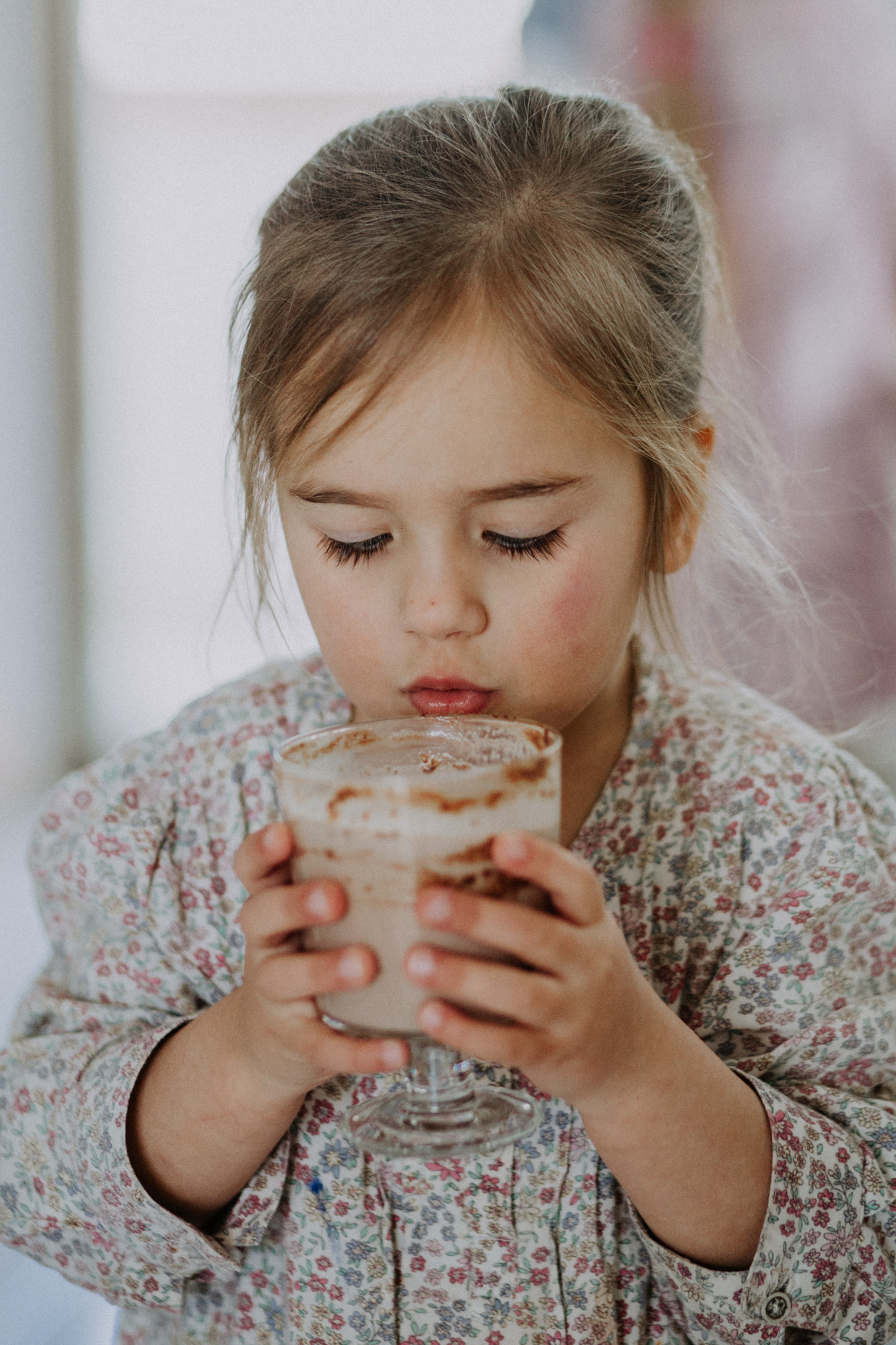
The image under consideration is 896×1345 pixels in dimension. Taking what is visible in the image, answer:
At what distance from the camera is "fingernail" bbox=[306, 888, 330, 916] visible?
0.74 metres

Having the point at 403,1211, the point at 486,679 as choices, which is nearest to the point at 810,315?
the point at 486,679

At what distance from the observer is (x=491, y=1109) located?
0.83 meters

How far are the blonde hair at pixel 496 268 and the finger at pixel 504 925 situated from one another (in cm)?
43

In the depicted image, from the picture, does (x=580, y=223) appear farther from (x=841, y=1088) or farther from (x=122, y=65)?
(x=122, y=65)

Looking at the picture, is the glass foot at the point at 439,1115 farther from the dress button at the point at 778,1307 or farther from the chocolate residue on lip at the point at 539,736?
the dress button at the point at 778,1307

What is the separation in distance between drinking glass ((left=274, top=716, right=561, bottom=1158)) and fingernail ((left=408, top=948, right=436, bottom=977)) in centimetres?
1

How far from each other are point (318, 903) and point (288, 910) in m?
0.03

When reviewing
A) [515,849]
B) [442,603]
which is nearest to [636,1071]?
[515,849]

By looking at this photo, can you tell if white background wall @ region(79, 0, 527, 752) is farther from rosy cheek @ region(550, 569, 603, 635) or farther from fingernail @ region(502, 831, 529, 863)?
fingernail @ region(502, 831, 529, 863)

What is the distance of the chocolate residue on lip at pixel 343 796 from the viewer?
2.35 feet

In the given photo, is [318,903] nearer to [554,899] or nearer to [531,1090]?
[554,899]

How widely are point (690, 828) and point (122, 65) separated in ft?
9.72

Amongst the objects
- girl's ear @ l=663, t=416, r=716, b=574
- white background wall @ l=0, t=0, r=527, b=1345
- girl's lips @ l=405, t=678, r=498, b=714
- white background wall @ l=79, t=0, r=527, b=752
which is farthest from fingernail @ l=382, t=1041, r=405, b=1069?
white background wall @ l=79, t=0, r=527, b=752

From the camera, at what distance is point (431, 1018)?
2.38 feet
